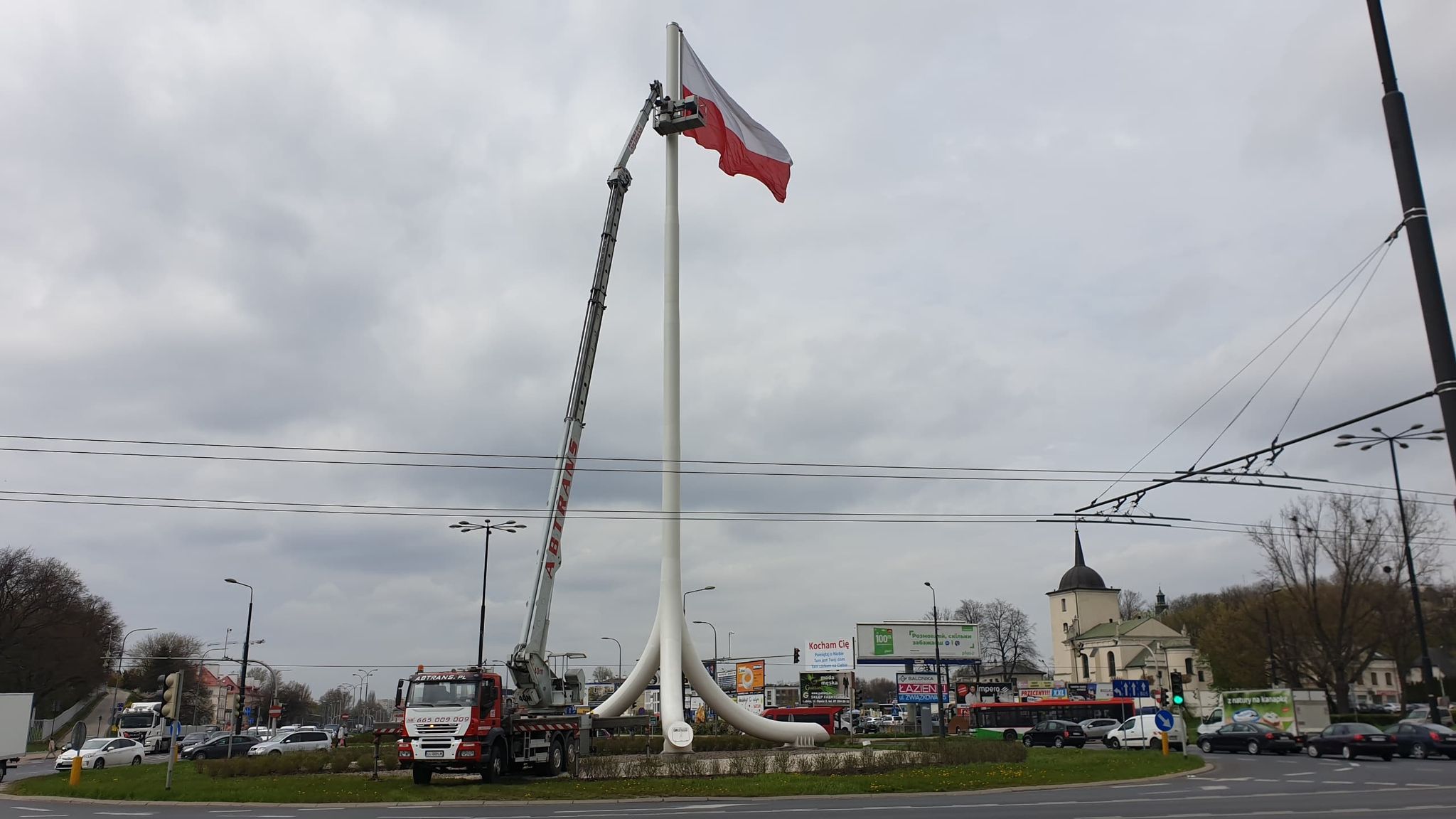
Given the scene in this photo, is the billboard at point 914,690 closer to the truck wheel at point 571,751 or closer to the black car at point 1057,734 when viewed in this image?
the black car at point 1057,734

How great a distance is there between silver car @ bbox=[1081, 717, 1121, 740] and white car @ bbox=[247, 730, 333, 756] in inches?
1540

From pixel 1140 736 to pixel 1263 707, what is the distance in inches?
227

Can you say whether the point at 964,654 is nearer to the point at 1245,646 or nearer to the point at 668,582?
the point at 1245,646

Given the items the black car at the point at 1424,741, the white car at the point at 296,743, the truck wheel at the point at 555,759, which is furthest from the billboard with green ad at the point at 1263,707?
the white car at the point at 296,743

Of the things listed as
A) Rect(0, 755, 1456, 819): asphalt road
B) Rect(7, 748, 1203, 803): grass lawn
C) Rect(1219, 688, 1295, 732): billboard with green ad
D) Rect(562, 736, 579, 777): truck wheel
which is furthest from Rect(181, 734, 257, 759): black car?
Rect(1219, 688, 1295, 732): billboard with green ad

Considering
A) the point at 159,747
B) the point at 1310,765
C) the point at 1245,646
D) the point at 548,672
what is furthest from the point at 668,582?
the point at 1245,646

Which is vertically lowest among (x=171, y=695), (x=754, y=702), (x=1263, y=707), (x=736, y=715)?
(x=754, y=702)

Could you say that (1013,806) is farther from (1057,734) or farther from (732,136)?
(1057,734)

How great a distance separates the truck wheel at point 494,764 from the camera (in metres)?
24.7

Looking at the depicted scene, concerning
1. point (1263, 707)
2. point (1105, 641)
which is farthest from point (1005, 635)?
point (1263, 707)

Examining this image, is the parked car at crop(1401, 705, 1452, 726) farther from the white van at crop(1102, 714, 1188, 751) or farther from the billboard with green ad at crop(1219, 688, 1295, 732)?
the white van at crop(1102, 714, 1188, 751)

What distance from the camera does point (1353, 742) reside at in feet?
124

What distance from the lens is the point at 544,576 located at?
29453 mm

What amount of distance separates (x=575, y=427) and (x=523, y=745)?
964 centimetres
